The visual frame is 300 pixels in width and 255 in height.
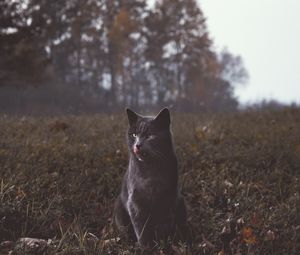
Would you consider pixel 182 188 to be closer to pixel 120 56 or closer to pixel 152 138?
pixel 152 138

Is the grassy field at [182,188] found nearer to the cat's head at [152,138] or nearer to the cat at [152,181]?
the cat at [152,181]

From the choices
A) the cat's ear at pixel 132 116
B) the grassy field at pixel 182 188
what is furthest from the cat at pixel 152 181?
the grassy field at pixel 182 188

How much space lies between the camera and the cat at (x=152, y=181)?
455cm

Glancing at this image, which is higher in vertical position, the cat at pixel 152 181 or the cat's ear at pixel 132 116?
the cat's ear at pixel 132 116

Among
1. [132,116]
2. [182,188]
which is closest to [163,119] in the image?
[132,116]

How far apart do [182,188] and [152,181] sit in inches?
69.3

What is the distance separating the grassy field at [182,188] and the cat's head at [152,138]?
39.7 inches

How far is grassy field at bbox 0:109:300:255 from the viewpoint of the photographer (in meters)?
4.71

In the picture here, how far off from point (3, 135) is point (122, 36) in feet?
87.3

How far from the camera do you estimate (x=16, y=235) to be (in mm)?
4719

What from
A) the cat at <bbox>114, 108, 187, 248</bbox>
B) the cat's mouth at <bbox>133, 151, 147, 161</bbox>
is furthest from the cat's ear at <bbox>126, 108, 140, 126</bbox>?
the cat's mouth at <bbox>133, 151, 147, 161</bbox>

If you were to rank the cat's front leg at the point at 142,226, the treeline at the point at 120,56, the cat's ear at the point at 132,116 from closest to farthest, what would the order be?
the cat's front leg at the point at 142,226 → the cat's ear at the point at 132,116 → the treeline at the point at 120,56

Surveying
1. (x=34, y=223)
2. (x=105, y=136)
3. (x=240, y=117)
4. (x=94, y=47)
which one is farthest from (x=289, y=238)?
(x=94, y=47)

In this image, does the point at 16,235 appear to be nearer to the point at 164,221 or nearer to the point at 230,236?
the point at 164,221
